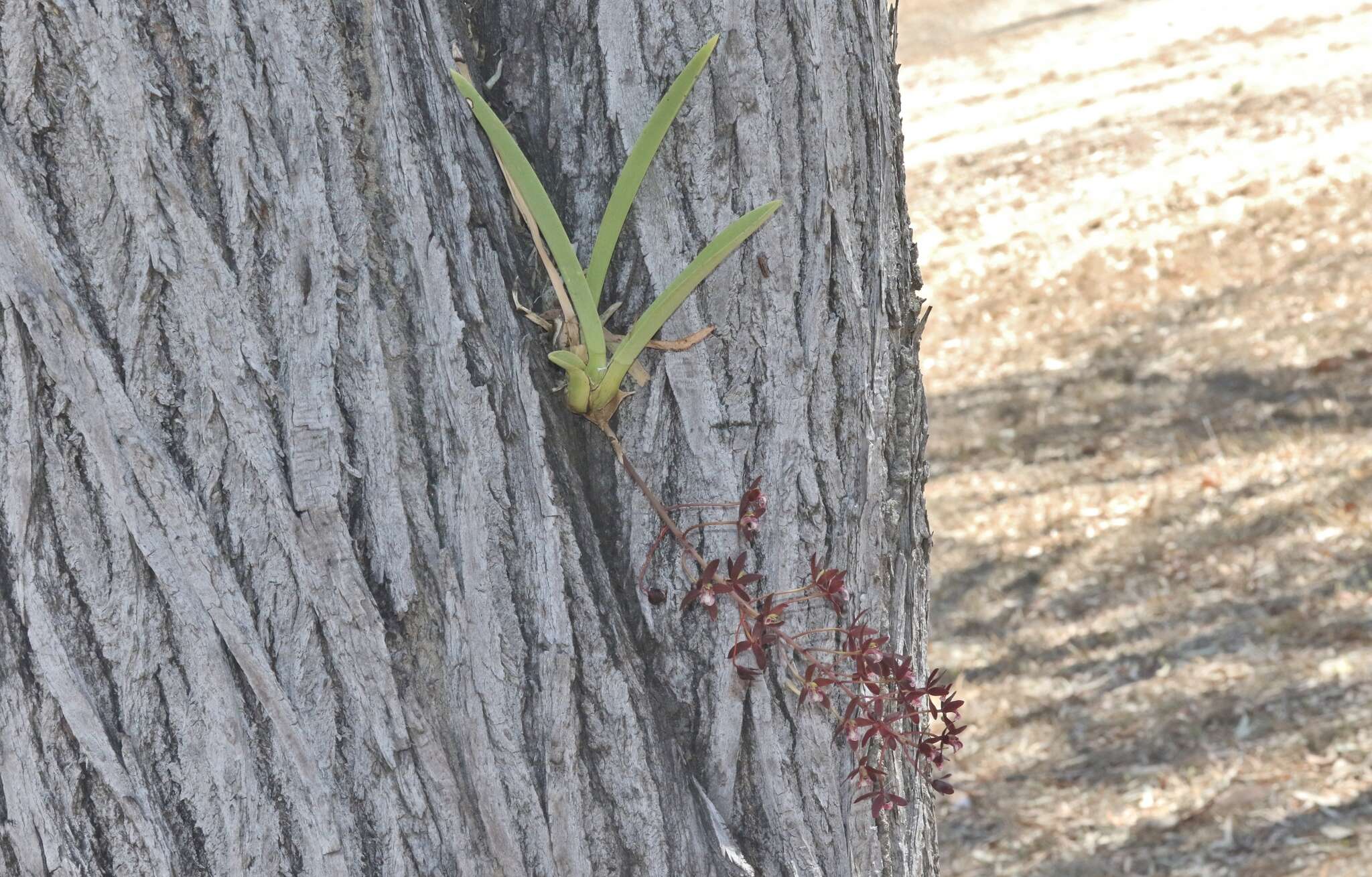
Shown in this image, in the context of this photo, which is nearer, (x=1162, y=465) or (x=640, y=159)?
(x=640, y=159)

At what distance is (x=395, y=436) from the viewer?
1136mm

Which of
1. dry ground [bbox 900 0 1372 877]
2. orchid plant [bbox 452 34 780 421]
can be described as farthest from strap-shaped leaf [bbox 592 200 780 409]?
dry ground [bbox 900 0 1372 877]

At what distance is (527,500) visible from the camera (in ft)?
3.87

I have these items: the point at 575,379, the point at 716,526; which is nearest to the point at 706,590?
the point at 716,526

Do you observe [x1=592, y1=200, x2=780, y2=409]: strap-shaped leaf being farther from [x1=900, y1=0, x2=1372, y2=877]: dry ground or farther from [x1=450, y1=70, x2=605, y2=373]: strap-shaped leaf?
[x1=900, y1=0, x2=1372, y2=877]: dry ground

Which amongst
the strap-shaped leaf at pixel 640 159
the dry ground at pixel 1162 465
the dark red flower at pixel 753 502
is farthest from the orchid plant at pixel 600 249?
the dry ground at pixel 1162 465

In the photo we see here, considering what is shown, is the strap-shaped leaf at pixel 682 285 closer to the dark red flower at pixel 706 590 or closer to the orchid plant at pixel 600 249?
the orchid plant at pixel 600 249

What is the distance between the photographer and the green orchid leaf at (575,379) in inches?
46.0

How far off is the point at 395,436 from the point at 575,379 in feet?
0.62

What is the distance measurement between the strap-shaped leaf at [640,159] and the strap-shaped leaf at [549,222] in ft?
0.06

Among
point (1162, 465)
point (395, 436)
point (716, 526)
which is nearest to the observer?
point (395, 436)

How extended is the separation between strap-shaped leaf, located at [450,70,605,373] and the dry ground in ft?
8.48

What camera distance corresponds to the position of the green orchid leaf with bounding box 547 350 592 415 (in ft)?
3.84

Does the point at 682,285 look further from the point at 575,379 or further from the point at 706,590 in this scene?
the point at 706,590
